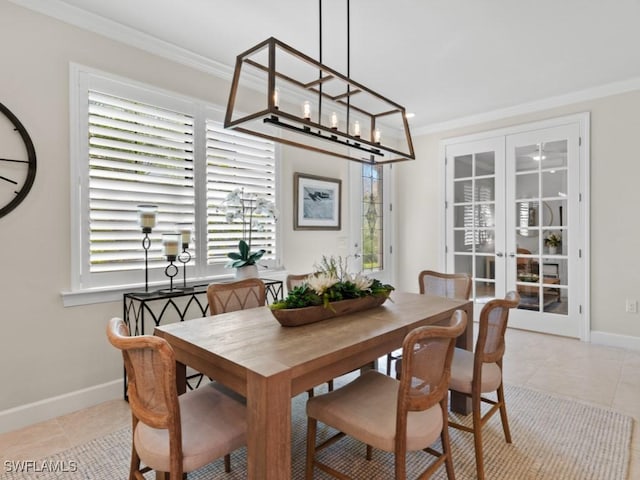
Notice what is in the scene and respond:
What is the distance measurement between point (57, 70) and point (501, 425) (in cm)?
370

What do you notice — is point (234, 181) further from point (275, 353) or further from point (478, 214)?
point (478, 214)

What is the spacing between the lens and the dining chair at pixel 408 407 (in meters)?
1.40

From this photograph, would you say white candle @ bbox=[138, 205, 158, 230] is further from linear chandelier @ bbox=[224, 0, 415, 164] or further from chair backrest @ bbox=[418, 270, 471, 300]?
chair backrest @ bbox=[418, 270, 471, 300]

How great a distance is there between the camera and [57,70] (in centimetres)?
248

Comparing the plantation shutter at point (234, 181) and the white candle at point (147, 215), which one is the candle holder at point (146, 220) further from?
the plantation shutter at point (234, 181)

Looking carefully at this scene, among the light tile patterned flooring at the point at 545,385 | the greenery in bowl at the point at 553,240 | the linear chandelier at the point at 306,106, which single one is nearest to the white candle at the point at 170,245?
the linear chandelier at the point at 306,106

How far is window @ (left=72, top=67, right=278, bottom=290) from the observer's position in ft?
8.53

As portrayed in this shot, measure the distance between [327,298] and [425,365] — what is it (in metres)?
0.68

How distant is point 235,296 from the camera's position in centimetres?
247

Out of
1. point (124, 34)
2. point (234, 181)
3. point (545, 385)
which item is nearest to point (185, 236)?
point (234, 181)

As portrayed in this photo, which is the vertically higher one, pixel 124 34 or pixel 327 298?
pixel 124 34

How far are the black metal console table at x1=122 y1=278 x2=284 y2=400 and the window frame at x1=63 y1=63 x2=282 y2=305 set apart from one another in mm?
145

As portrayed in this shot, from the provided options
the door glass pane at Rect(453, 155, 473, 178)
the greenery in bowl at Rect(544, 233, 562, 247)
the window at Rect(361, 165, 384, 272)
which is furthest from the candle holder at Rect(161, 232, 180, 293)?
the greenery in bowl at Rect(544, 233, 562, 247)

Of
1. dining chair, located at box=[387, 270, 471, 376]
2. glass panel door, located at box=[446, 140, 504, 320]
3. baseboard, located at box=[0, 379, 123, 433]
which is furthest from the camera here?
glass panel door, located at box=[446, 140, 504, 320]
